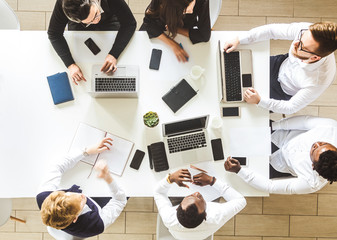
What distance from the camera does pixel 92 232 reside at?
1766 millimetres

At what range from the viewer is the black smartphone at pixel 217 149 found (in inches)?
74.5

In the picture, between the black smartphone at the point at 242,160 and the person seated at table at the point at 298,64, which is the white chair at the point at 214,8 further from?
the black smartphone at the point at 242,160

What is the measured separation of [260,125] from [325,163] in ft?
1.50

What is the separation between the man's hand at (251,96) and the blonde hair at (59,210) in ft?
3.93

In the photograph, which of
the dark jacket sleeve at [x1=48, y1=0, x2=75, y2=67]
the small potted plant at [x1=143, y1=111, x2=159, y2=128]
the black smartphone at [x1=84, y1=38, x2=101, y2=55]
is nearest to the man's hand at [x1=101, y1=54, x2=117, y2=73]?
the black smartphone at [x1=84, y1=38, x2=101, y2=55]

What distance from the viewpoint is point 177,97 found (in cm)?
192

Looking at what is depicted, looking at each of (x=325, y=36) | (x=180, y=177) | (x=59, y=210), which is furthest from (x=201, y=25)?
(x=59, y=210)

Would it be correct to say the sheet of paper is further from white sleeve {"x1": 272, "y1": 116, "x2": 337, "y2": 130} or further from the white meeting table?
white sleeve {"x1": 272, "y1": 116, "x2": 337, "y2": 130}

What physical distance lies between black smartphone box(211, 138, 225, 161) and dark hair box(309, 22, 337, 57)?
787 mm

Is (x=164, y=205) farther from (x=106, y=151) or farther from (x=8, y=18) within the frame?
(x=8, y=18)

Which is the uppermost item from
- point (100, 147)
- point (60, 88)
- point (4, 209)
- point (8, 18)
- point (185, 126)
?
point (8, 18)

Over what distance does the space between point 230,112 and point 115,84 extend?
75 centimetres

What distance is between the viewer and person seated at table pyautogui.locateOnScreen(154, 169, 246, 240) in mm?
1668

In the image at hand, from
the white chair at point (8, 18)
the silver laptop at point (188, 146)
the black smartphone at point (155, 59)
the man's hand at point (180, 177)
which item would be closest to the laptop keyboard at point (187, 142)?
the silver laptop at point (188, 146)
